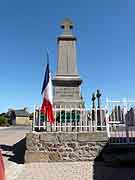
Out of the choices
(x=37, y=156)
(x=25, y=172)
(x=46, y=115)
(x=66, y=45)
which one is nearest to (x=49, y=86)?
(x=46, y=115)

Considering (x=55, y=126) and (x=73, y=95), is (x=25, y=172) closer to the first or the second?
(x=55, y=126)

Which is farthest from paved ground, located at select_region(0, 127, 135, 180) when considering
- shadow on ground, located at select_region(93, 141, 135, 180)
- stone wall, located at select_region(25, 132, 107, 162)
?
stone wall, located at select_region(25, 132, 107, 162)

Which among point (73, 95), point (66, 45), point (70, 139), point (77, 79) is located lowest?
point (70, 139)

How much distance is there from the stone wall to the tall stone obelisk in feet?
8.39

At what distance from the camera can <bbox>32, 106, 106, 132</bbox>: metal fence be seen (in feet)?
26.4

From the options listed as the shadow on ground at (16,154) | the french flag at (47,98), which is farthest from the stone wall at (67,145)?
the shadow on ground at (16,154)

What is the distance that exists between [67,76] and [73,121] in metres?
3.11

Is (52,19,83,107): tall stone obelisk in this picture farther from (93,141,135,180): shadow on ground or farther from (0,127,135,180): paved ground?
(0,127,135,180): paved ground

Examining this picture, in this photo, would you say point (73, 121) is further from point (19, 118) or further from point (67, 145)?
point (19, 118)

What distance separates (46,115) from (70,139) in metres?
1.18

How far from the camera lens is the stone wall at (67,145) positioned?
7.67 m

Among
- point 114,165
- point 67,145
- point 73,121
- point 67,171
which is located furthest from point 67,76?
point 67,171

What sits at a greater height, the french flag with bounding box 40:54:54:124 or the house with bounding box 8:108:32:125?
the french flag with bounding box 40:54:54:124

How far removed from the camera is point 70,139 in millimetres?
7715
